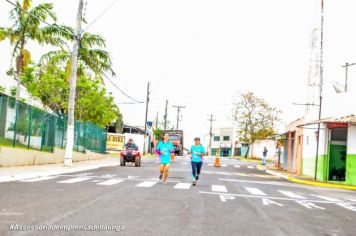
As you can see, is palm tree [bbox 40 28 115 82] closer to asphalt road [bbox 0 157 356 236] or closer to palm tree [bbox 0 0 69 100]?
palm tree [bbox 0 0 69 100]

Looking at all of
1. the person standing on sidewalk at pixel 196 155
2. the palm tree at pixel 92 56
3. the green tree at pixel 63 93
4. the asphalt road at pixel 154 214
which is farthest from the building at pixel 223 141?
the asphalt road at pixel 154 214

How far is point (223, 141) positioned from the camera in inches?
5531

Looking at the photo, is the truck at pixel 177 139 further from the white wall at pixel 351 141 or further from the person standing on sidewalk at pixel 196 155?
the person standing on sidewalk at pixel 196 155

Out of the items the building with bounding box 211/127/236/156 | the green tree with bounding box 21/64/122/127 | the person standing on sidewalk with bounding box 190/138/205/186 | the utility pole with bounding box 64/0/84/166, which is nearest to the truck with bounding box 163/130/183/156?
the green tree with bounding box 21/64/122/127

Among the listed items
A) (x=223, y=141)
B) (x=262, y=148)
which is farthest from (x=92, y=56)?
(x=223, y=141)

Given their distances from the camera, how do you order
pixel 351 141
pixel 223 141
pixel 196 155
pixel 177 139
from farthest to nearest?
pixel 223 141 → pixel 177 139 → pixel 351 141 → pixel 196 155

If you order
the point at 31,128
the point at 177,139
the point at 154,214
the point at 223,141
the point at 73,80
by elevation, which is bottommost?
the point at 154,214

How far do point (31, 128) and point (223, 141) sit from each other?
115m

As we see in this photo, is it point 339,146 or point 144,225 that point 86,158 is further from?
point 144,225

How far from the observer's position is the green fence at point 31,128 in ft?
77.5

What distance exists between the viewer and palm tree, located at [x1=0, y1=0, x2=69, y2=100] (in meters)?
34.0

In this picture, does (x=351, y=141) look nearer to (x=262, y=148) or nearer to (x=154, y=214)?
(x=154, y=214)

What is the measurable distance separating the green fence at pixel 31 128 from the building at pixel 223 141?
98.1m

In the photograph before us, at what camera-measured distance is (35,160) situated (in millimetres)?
27547
